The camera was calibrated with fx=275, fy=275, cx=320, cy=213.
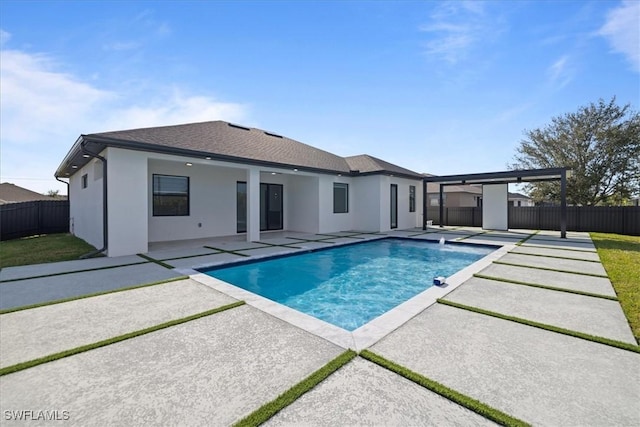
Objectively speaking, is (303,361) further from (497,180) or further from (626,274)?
(497,180)

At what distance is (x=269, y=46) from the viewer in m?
9.71

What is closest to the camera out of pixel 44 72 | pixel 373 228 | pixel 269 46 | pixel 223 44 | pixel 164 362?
pixel 164 362

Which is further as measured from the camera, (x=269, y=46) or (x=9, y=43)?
(x=269, y=46)

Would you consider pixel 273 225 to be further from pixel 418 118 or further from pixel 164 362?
pixel 164 362

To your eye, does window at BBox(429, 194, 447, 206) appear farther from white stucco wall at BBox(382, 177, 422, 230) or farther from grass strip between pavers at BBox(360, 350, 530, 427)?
grass strip between pavers at BBox(360, 350, 530, 427)

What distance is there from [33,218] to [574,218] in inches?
1123

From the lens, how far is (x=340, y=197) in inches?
581

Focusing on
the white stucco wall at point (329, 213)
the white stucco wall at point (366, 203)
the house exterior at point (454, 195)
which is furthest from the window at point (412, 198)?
the house exterior at point (454, 195)

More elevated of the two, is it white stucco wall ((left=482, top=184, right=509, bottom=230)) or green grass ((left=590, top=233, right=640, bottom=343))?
white stucco wall ((left=482, top=184, right=509, bottom=230))

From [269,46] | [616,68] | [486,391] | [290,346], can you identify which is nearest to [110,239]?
[290,346]

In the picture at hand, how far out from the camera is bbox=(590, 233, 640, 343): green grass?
12.4 feet

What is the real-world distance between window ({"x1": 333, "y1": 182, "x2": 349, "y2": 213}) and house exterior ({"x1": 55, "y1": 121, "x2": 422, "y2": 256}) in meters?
0.08

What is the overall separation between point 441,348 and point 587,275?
5.25m

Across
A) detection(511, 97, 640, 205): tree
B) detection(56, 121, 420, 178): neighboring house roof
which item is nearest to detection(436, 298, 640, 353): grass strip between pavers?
detection(56, 121, 420, 178): neighboring house roof
